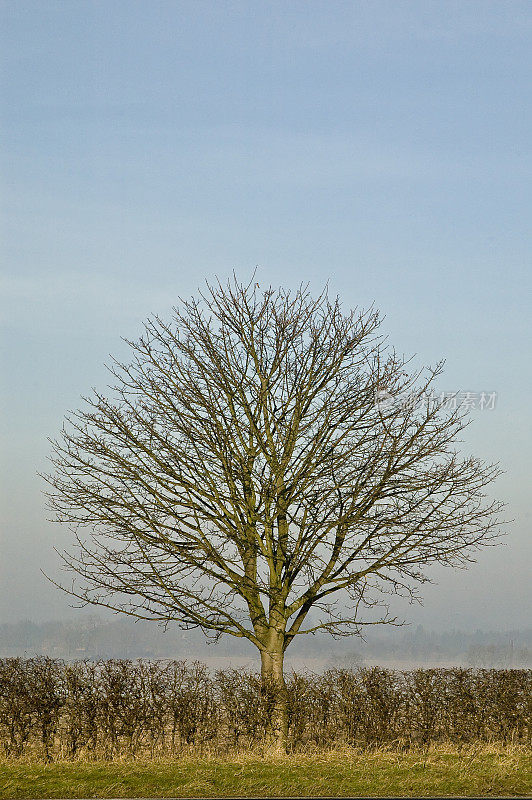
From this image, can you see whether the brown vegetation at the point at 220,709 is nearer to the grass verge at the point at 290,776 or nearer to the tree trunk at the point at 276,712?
the tree trunk at the point at 276,712

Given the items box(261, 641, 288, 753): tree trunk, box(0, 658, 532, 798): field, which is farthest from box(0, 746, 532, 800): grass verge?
box(261, 641, 288, 753): tree trunk

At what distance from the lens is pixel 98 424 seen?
1338 cm

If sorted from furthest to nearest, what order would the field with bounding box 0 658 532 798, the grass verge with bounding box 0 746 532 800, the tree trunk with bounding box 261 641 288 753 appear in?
the tree trunk with bounding box 261 641 288 753, the field with bounding box 0 658 532 798, the grass verge with bounding box 0 746 532 800

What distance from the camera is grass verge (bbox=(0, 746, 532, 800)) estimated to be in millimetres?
9203

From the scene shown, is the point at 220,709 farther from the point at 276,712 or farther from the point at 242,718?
the point at 276,712

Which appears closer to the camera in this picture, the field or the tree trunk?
the field

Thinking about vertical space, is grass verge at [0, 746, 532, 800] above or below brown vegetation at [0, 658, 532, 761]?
below

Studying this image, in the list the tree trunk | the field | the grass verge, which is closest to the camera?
the grass verge

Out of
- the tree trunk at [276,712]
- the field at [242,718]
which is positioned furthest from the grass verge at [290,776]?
the tree trunk at [276,712]

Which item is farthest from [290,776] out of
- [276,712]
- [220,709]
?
[220,709]

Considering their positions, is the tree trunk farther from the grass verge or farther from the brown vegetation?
the grass verge

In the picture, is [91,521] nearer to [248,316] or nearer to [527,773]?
[248,316]

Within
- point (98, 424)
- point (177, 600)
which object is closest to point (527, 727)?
point (177, 600)

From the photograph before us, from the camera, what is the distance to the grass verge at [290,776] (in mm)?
9203
